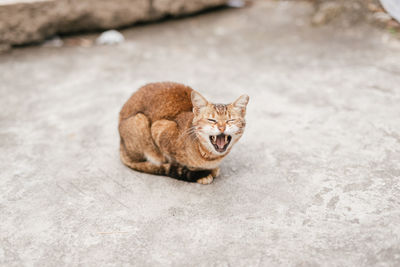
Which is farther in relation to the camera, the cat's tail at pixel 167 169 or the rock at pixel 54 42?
the rock at pixel 54 42

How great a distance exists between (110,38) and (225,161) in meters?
3.36

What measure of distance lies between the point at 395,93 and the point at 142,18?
3.83m

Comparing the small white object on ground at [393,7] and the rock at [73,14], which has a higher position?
the small white object on ground at [393,7]

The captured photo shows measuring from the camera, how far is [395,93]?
4.20m

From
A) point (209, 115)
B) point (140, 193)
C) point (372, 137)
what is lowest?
point (140, 193)

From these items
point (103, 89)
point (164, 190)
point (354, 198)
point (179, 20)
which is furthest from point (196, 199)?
point (179, 20)

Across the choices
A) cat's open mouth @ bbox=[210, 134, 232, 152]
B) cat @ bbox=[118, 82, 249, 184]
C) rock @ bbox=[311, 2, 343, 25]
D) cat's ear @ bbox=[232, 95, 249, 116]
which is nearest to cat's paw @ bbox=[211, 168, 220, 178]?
cat @ bbox=[118, 82, 249, 184]

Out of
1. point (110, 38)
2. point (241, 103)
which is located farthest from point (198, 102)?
point (110, 38)

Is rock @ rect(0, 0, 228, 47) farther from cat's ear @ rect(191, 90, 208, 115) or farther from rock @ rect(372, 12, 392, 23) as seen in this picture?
cat's ear @ rect(191, 90, 208, 115)

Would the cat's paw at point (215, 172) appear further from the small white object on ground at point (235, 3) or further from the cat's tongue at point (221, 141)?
A: the small white object on ground at point (235, 3)

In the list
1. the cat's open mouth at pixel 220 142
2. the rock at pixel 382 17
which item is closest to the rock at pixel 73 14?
the rock at pixel 382 17

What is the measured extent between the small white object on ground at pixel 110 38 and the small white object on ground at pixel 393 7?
12.2ft

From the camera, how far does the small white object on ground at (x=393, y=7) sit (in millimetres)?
5281

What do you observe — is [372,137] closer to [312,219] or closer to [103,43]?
[312,219]
